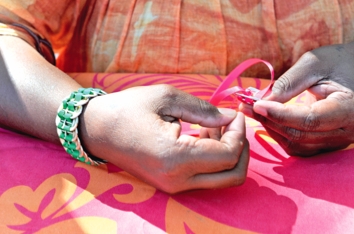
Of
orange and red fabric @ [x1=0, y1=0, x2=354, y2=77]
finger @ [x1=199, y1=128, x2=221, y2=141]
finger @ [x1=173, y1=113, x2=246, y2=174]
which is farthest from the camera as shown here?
orange and red fabric @ [x1=0, y1=0, x2=354, y2=77]

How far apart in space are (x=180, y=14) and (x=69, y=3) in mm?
307

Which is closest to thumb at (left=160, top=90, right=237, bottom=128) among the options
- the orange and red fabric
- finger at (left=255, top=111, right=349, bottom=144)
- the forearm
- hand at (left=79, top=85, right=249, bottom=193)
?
hand at (left=79, top=85, right=249, bottom=193)

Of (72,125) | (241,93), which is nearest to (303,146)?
(241,93)

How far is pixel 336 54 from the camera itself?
79cm

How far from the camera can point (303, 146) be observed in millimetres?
714

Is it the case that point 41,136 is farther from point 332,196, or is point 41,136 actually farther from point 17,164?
point 332,196

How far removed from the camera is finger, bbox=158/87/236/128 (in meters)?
0.63

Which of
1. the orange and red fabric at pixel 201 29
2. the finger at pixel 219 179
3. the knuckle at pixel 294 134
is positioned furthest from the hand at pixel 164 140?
the orange and red fabric at pixel 201 29

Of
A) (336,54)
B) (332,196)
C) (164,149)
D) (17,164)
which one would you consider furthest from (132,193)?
(336,54)

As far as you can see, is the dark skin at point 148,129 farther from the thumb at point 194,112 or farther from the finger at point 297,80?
the finger at point 297,80

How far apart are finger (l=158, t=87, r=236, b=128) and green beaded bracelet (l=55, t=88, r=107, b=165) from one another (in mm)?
159

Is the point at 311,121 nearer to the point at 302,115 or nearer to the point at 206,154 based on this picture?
the point at 302,115

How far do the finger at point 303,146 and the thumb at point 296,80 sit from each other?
75 millimetres

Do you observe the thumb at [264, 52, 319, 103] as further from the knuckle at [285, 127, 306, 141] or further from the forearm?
the forearm
